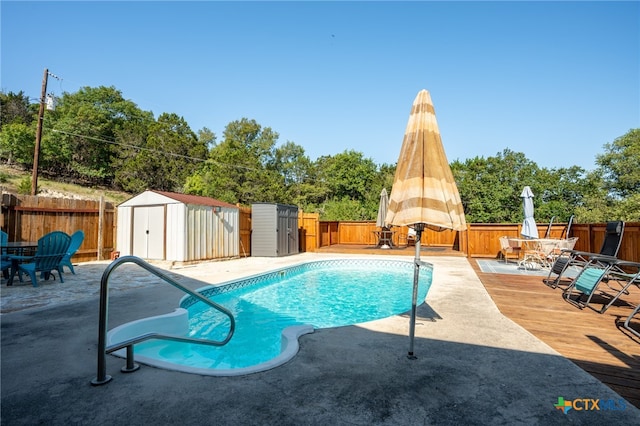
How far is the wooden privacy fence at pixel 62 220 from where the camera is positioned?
8.17m

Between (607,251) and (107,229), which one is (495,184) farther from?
(107,229)

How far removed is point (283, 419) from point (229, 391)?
490 millimetres

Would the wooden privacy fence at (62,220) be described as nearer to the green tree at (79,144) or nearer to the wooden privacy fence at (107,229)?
the wooden privacy fence at (107,229)

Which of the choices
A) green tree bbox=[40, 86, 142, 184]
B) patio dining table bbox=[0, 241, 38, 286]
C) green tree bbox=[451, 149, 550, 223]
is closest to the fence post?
patio dining table bbox=[0, 241, 38, 286]

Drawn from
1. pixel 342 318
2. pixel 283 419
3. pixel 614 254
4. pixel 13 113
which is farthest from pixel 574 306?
pixel 13 113

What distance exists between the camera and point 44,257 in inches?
226

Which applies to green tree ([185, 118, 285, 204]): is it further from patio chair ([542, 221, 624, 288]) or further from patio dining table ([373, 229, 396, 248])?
patio chair ([542, 221, 624, 288])

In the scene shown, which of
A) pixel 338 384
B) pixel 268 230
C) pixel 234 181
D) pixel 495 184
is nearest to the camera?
pixel 338 384

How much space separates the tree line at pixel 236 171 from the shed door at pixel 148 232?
13058 millimetres

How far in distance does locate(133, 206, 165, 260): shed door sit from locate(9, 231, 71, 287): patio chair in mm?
3727

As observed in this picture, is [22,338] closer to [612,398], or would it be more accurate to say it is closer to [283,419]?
[283,419]

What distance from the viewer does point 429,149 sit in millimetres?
2752

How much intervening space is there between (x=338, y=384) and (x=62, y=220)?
10.3m

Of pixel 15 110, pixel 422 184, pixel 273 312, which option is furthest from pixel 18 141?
pixel 422 184
